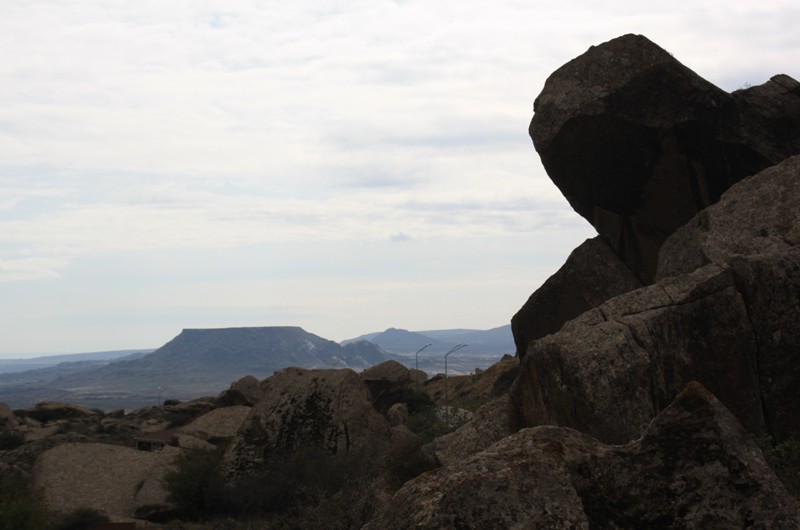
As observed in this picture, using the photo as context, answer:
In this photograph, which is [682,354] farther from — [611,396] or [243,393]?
[243,393]

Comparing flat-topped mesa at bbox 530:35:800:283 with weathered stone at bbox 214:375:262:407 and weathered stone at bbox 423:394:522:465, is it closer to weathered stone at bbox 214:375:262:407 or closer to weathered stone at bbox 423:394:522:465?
weathered stone at bbox 423:394:522:465

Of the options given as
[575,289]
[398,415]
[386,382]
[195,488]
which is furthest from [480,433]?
[386,382]

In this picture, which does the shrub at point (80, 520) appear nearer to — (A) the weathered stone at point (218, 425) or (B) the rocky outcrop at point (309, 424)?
(B) the rocky outcrop at point (309, 424)

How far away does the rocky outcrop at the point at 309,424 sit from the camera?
24938 mm

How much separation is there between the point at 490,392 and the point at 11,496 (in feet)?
94.1

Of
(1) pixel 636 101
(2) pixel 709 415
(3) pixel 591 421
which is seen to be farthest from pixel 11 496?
(2) pixel 709 415

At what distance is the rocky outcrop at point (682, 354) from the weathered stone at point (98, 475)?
1493 cm

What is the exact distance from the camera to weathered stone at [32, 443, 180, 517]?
2603cm

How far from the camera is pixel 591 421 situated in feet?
45.9

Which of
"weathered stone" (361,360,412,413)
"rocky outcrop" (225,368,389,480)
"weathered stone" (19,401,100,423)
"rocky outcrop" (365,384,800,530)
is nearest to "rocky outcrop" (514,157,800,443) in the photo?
"rocky outcrop" (365,384,800,530)

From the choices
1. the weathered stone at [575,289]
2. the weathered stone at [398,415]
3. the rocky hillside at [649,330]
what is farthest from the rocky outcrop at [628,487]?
the weathered stone at [398,415]

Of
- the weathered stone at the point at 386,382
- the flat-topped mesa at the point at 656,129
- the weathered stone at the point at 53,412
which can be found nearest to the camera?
the flat-topped mesa at the point at 656,129

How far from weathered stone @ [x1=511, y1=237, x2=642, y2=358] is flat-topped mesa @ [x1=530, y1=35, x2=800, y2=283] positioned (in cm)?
63

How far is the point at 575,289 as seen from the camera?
25312mm
